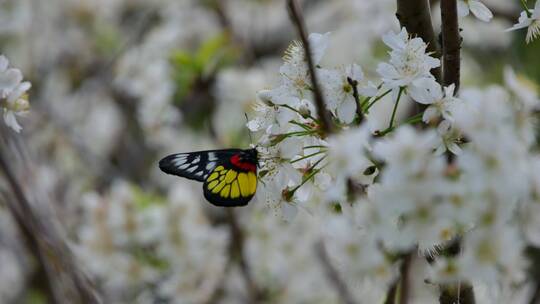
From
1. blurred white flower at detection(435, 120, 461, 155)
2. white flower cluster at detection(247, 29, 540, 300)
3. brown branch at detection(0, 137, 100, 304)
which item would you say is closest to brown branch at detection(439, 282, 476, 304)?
white flower cluster at detection(247, 29, 540, 300)

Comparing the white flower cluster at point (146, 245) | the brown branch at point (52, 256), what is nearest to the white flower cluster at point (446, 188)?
the brown branch at point (52, 256)

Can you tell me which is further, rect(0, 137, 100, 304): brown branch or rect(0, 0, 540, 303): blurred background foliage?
rect(0, 0, 540, 303): blurred background foliage

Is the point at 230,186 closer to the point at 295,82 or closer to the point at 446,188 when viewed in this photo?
the point at 295,82

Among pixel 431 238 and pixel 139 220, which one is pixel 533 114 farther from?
pixel 139 220

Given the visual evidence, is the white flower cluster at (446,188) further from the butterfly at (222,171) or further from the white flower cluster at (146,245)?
the white flower cluster at (146,245)

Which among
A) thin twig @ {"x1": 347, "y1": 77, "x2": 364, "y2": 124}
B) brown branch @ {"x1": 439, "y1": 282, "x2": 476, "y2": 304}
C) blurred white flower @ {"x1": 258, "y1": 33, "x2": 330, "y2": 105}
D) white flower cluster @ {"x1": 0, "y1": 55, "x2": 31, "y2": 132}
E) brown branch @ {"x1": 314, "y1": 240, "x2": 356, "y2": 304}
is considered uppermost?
white flower cluster @ {"x1": 0, "y1": 55, "x2": 31, "y2": 132}

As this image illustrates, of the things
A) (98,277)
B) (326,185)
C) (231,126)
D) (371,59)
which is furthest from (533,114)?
(371,59)

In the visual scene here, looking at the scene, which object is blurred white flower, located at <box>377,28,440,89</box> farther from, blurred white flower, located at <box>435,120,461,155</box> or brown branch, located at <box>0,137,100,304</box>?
brown branch, located at <box>0,137,100,304</box>
